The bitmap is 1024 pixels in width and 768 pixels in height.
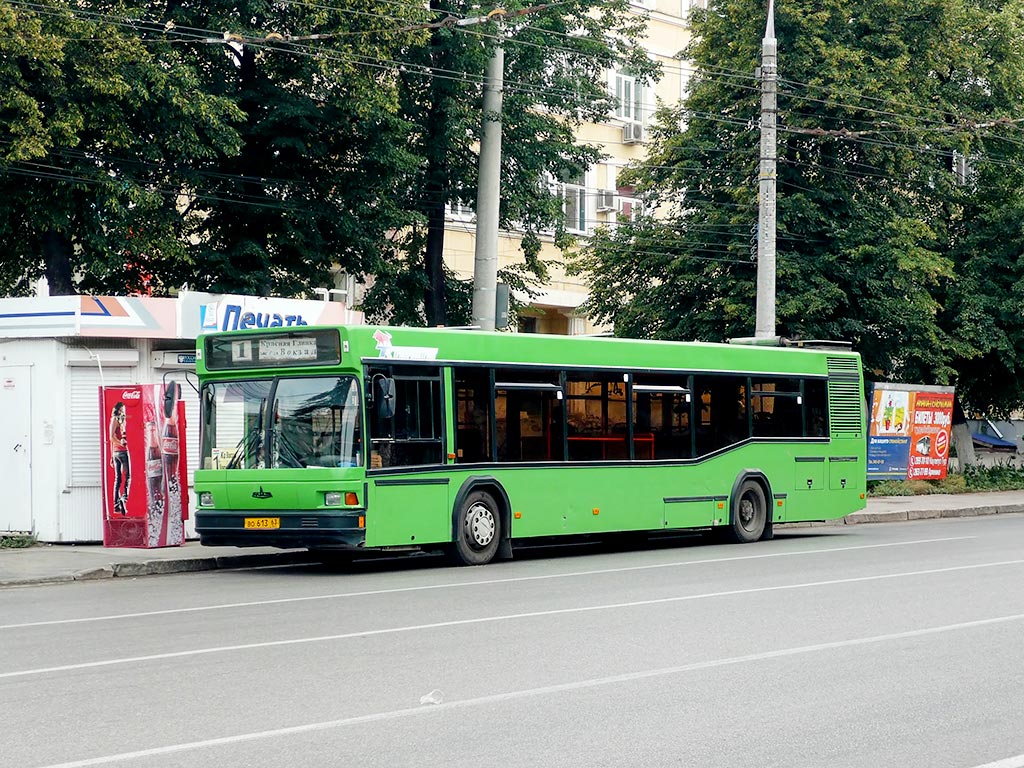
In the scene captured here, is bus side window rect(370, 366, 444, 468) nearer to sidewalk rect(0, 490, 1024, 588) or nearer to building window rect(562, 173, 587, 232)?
sidewalk rect(0, 490, 1024, 588)

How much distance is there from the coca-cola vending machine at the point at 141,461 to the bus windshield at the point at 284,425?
6.51ft

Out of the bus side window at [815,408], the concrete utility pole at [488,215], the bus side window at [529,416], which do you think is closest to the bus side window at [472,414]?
the bus side window at [529,416]

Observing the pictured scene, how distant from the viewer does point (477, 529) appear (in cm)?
1905

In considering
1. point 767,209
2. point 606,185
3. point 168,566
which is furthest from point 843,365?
point 606,185

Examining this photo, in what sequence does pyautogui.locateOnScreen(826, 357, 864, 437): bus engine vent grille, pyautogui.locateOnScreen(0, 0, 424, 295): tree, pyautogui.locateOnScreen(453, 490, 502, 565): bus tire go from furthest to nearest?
pyautogui.locateOnScreen(826, 357, 864, 437): bus engine vent grille → pyautogui.locateOnScreen(0, 0, 424, 295): tree → pyautogui.locateOnScreen(453, 490, 502, 565): bus tire

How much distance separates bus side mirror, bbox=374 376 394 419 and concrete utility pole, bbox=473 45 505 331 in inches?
255

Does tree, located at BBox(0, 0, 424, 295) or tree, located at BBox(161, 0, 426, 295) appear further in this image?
tree, located at BBox(161, 0, 426, 295)

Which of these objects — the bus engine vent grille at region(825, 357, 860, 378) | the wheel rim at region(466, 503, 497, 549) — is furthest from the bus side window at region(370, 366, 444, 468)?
the bus engine vent grille at region(825, 357, 860, 378)

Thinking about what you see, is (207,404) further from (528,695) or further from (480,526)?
(528,695)

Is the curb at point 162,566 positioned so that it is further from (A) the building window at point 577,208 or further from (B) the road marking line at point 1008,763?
(A) the building window at point 577,208

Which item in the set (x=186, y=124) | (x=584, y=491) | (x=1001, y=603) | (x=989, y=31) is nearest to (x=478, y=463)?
(x=584, y=491)

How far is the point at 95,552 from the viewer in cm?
1972

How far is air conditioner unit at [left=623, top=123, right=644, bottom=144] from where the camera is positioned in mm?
48281

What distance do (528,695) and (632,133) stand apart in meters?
40.9
